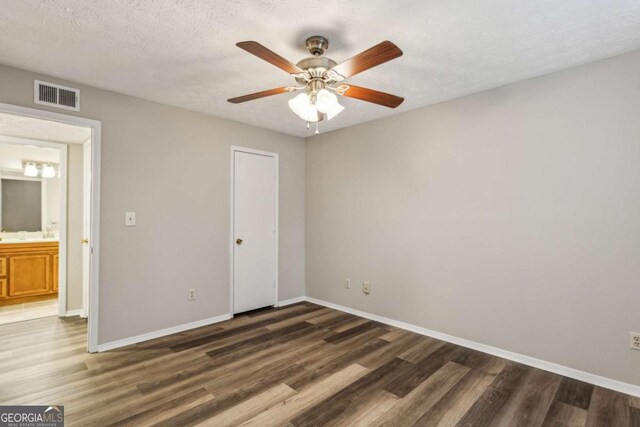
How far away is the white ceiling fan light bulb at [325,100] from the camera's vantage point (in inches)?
75.9

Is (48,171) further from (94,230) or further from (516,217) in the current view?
(516,217)

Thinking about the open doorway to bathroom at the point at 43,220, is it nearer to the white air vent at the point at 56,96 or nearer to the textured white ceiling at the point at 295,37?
the white air vent at the point at 56,96

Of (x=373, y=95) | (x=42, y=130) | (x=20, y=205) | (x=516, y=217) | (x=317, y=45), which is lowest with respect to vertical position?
(x=516, y=217)

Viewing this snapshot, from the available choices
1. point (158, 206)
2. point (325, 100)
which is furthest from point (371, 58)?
point (158, 206)

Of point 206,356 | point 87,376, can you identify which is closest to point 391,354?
point 206,356

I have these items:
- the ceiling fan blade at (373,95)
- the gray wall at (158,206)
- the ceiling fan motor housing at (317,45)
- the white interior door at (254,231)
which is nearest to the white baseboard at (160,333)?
the gray wall at (158,206)

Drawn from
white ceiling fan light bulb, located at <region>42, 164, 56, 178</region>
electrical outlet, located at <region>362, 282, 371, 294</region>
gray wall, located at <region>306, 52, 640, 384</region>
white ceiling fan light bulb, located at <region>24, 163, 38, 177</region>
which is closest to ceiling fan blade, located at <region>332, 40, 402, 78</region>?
gray wall, located at <region>306, 52, 640, 384</region>

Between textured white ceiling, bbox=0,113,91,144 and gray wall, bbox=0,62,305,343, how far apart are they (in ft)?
1.79

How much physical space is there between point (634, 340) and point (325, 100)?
2.71 m

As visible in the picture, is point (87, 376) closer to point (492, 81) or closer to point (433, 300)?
point (433, 300)

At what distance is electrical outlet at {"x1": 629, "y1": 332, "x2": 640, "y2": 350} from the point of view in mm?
2170

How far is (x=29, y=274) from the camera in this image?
14.8 feet

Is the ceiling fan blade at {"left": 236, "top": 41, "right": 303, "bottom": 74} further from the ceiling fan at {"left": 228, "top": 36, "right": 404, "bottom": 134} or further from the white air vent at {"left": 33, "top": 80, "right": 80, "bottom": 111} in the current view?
the white air vent at {"left": 33, "top": 80, "right": 80, "bottom": 111}

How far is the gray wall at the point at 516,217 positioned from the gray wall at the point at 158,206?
1.68m
